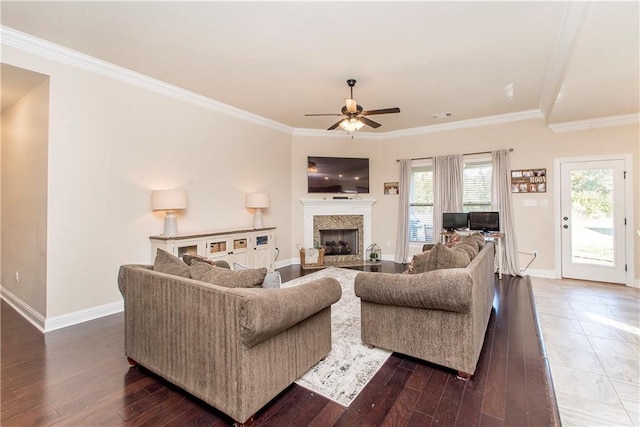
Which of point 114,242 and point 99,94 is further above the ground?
point 99,94

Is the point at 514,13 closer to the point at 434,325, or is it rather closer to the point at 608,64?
the point at 608,64

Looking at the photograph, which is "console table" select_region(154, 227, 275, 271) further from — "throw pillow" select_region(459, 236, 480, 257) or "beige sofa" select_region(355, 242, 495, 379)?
"throw pillow" select_region(459, 236, 480, 257)

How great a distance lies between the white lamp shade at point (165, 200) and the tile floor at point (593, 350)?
13.4 ft

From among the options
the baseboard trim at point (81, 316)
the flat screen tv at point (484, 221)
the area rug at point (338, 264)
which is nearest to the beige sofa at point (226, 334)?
the baseboard trim at point (81, 316)

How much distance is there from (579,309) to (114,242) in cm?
565

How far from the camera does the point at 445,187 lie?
5793 mm

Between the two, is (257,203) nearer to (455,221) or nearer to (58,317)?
(58,317)

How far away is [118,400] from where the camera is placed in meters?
1.88

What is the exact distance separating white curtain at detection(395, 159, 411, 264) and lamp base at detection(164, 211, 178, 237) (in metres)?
4.40

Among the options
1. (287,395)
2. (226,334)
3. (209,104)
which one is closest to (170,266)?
(226,334)

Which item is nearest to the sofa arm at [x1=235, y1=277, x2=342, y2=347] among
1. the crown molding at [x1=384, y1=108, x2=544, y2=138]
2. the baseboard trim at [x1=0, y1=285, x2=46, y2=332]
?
the baseboard trim at [x1=0, y1=285, x2=46, y2=332]

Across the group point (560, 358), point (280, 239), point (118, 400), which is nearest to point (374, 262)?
point (280, 239)

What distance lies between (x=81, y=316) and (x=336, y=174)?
476 cm

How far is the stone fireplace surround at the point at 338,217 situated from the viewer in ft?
20.6
